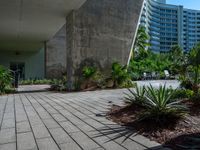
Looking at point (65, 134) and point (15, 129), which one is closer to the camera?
point (65, 134)

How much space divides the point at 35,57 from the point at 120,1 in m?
16.5

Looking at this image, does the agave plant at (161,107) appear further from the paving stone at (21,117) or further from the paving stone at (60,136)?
the paving stone at (21,117)

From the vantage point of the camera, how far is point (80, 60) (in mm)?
12000

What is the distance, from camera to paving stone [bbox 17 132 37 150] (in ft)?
9.87

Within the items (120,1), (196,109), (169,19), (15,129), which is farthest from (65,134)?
(169,19)

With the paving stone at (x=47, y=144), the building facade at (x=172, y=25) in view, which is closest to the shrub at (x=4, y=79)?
the paving stone at (x=47, y=144)

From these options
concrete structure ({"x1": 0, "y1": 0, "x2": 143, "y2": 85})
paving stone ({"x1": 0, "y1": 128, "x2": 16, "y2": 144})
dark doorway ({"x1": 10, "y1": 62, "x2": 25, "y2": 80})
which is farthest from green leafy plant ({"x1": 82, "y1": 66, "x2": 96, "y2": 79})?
dark doorway ({"x1": 10, "y1": 62, "x2": 25, "y2": 80})

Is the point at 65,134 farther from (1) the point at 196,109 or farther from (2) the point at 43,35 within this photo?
(2) the point at 43,35

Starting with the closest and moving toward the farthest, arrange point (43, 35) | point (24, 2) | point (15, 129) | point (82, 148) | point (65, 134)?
point (82, 148) < point (65, 134) < point (15, 129) < point (24, 2) < point (43, 35)

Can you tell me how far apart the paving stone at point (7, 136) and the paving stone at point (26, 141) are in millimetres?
100

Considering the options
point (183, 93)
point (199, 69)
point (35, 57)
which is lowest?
point (183, 93)

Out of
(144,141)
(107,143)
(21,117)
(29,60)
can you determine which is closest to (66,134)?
(107,143)

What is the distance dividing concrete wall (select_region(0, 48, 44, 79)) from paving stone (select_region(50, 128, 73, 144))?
76.1 ft

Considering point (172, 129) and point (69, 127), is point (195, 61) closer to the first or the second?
point (172, 129)
